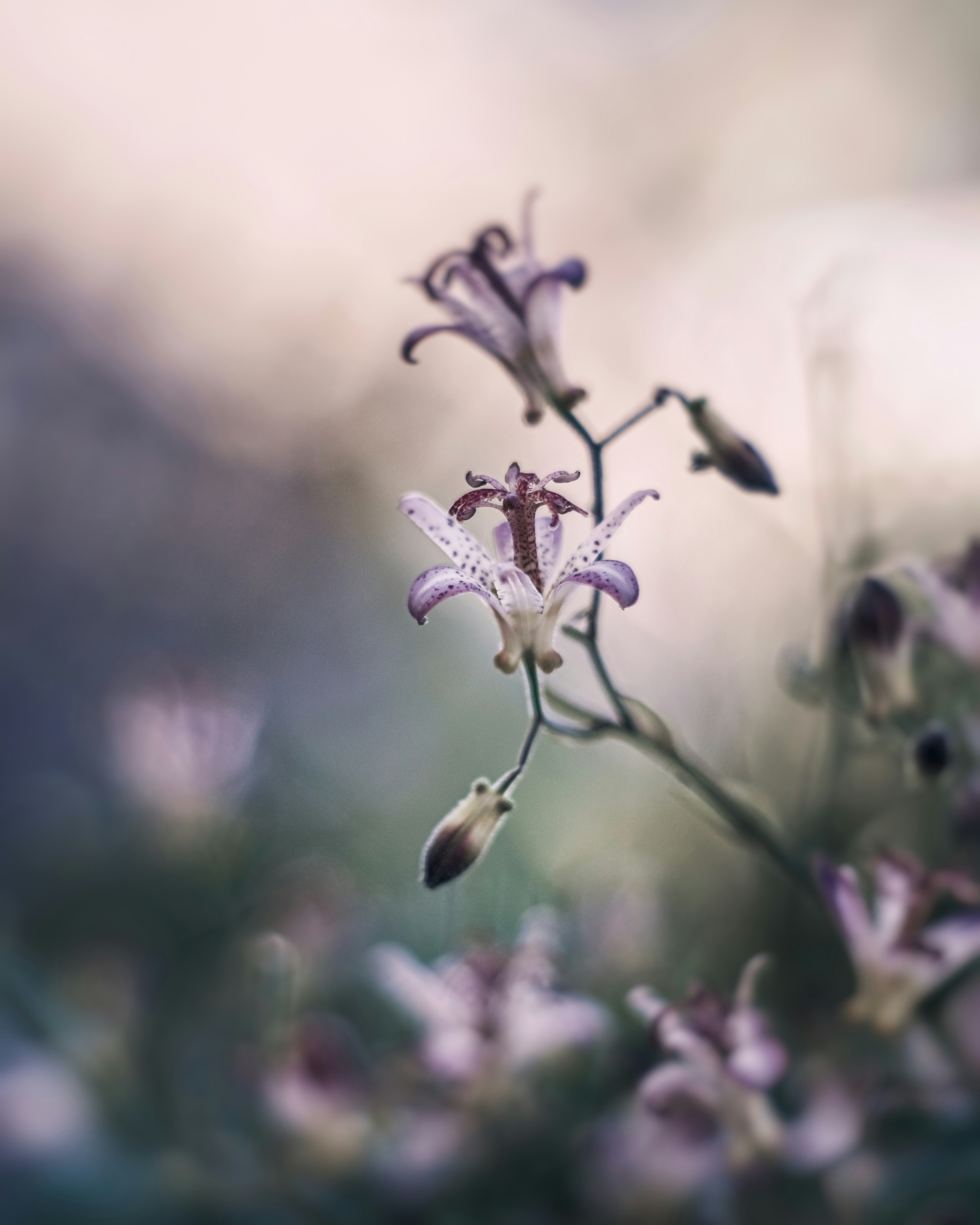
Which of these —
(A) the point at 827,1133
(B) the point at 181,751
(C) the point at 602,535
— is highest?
(B) the point at 181,751

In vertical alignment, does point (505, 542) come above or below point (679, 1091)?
above

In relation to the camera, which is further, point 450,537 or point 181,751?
point 181,751

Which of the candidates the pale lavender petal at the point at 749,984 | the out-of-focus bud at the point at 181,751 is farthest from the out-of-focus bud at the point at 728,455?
the out-of-focus bud at the point at 181,751

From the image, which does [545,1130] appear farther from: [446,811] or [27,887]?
[27,887]

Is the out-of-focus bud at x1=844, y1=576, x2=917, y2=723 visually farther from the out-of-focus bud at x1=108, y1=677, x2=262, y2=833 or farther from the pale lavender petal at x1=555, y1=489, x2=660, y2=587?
the out-of-focus bud at x1=108, y1=677, x2=262, y2=833

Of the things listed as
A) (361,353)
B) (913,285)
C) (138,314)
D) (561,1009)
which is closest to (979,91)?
(913,285)

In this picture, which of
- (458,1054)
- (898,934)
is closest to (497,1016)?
(458,1054)

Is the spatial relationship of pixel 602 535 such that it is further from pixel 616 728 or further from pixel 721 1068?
Answer: pixel 721 1068
